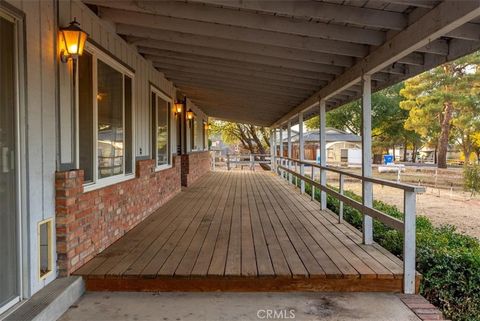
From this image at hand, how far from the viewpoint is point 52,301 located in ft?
8.86

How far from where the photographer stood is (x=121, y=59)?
4809 mm

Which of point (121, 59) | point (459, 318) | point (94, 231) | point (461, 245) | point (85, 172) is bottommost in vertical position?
point (459, 318)

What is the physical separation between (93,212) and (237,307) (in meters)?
1.68

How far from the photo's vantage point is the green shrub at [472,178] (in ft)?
45.9

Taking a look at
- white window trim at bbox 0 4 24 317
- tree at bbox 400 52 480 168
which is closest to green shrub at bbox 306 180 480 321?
white window trim at bbox 0 4 24 317

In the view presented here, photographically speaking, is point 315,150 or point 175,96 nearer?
point 175,96

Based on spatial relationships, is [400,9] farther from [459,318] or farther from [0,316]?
[0,316]

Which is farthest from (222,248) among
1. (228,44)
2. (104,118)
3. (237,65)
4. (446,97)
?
(446,97)

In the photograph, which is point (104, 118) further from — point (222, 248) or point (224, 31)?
point (222, 248)

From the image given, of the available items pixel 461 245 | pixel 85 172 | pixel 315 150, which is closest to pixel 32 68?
pixel 85 172

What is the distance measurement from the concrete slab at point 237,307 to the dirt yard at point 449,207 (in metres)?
6.71

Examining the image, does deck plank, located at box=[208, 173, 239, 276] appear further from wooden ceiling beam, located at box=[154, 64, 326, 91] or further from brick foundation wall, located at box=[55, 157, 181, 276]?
wooden ceiling beam, located at box=[154, 64, 326, 91]

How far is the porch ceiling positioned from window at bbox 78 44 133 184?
0.54 metres

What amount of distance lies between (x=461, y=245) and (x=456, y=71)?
55.9ft
